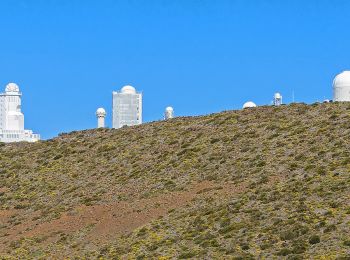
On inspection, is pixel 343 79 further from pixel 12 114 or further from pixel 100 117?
pixel 12 114

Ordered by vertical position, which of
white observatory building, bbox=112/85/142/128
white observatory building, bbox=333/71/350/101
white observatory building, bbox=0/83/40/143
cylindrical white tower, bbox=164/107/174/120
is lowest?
white observatory building, bbox=333/71/350/101

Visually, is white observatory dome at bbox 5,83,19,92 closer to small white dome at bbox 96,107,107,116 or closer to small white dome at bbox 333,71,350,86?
small white dome at bbox 96,107,107,116

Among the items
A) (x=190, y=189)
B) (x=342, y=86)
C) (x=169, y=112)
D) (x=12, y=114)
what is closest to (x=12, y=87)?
(x=12, y=114)

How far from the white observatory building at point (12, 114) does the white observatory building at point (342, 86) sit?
108m

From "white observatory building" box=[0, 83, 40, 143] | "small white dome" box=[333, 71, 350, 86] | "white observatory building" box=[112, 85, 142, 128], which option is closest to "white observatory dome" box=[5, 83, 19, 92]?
"white observatory building" box=[0, 83, 40, 143]

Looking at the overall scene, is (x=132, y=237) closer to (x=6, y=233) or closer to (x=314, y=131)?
(x=6, y=233)

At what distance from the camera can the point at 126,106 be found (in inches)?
5896

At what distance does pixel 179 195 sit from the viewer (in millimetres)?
53188

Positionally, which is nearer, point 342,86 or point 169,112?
point 342,86

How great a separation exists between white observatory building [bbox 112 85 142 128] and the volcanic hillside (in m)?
72.1

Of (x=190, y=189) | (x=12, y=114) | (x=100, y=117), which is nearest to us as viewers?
(x=190, y=189)

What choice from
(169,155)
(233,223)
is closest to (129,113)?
(169,155)

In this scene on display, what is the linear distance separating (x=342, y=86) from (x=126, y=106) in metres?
64.7

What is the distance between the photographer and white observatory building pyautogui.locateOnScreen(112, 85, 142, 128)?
5881 inches
